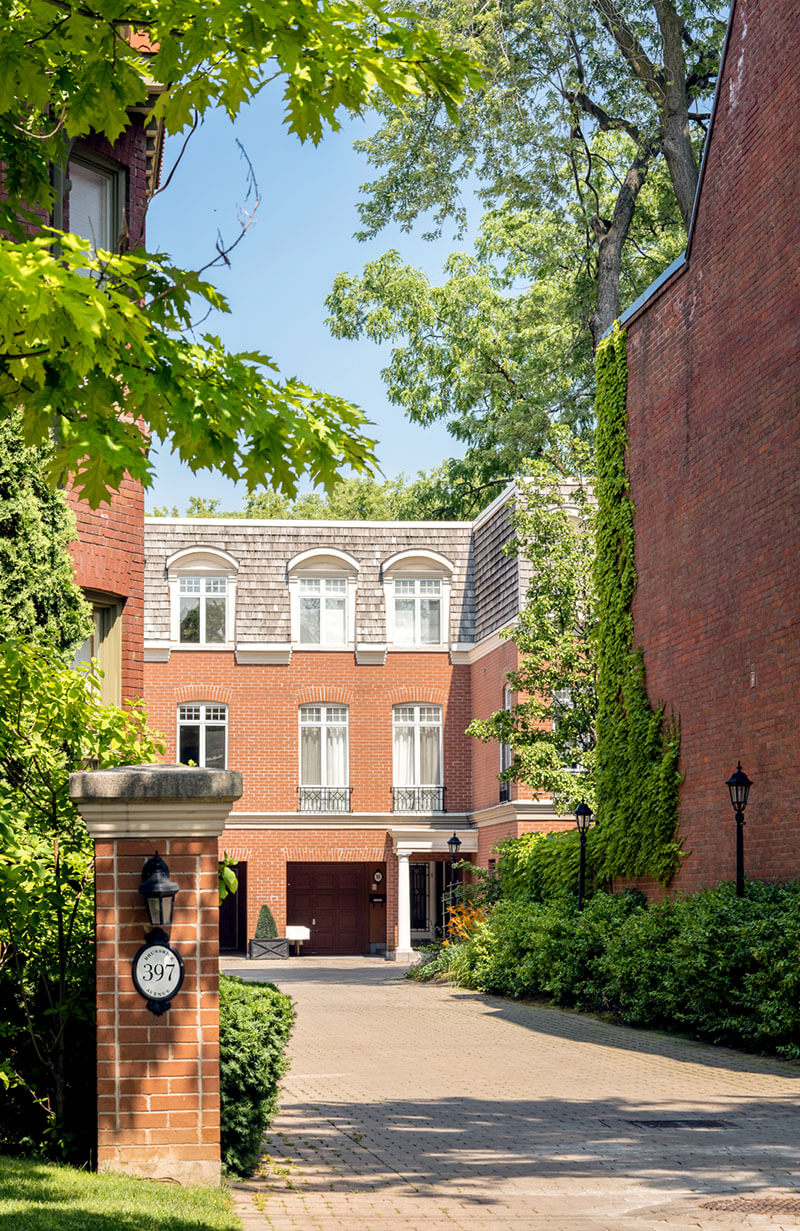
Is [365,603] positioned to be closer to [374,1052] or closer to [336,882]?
[336,882]

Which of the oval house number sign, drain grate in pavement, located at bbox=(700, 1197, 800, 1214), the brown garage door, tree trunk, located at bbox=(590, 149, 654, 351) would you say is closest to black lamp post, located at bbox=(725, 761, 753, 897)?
drain grate in pavement, located at bbox=(700, 1197, 800, 1214)

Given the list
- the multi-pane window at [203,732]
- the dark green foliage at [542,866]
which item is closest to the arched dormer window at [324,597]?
the multi-pane window at [203,732]

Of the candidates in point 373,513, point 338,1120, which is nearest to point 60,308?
point 338,1120

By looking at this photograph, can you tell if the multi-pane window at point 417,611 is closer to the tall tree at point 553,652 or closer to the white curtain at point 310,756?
the white curtain at point 310,756

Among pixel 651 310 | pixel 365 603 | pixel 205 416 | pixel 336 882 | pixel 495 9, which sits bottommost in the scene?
pixel 336 882

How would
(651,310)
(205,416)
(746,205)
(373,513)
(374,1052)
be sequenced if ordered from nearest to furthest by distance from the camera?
1. (205,416)
2. (374,1052)
3. (746,205)
4. (651,310)
5. (373,513)

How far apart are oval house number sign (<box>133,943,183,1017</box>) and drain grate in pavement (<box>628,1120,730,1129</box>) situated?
414 centimetres

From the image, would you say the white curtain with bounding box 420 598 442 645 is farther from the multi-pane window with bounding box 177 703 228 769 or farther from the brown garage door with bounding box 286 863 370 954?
the brown garage door with bounding box 286 863 370 954

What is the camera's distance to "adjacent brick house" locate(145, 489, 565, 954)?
3541 cm

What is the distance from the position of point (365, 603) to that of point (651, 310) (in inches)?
690

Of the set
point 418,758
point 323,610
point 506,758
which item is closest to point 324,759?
point 418,758

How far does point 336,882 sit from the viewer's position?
122 feet

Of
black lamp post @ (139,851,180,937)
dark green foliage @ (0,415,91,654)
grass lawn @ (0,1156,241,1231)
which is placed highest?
dark green foliage @ (0,415,91,654)

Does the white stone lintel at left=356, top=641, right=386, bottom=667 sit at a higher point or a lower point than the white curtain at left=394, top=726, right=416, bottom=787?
higher
